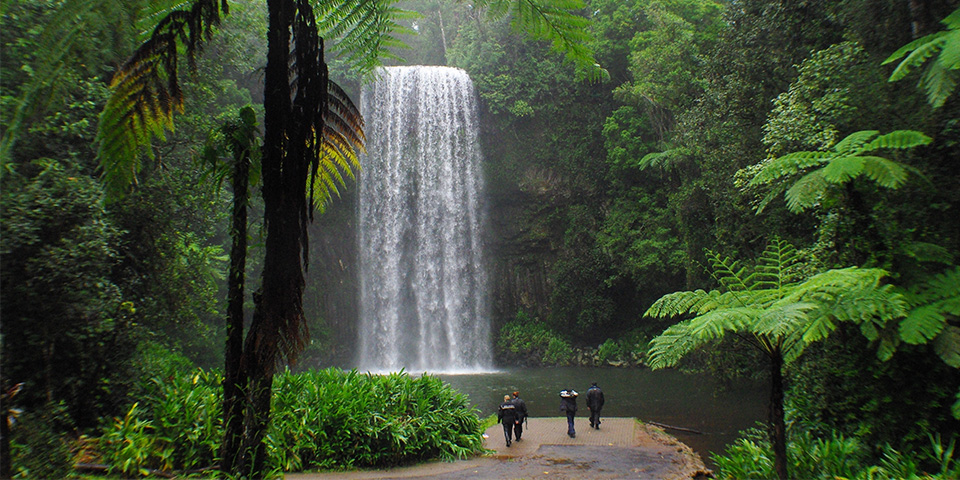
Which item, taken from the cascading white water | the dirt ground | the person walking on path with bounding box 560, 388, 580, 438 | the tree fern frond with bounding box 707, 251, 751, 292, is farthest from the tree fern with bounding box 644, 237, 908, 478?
the cascading white water

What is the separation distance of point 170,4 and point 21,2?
288 inches

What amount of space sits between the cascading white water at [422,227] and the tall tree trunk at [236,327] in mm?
19179

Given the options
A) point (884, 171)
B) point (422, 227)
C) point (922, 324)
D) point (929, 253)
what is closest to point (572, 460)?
point (922, 324)

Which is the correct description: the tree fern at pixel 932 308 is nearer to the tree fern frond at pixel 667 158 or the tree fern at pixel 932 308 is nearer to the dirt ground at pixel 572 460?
the dirt ground at pixel 572 460

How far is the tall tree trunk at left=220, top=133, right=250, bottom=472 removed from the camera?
107 inches

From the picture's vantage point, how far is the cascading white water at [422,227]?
23.2 meters

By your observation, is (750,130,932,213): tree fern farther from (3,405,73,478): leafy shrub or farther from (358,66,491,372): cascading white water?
(358,66,491,372): cascading white water

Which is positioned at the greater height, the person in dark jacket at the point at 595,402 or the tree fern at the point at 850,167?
the tree fern at the point at 850,167

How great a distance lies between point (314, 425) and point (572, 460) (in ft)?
12.3

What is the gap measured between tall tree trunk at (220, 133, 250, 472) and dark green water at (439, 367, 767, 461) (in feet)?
26.0

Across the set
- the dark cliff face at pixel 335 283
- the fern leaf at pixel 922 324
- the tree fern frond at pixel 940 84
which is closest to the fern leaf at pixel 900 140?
the tree fern frond at pixel 940 84

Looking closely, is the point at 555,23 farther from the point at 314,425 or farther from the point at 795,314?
the point at 314,425

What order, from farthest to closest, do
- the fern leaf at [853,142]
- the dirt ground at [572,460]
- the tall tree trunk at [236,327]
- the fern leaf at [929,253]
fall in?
1. the dirt ground at [572,460]
2. the fern leaf at [853,142]
3. the fern leaf at [929,253]
4. the tall tree trunk at [236,327]

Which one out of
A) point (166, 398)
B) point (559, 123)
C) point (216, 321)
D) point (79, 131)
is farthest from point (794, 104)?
point (216, 321)
